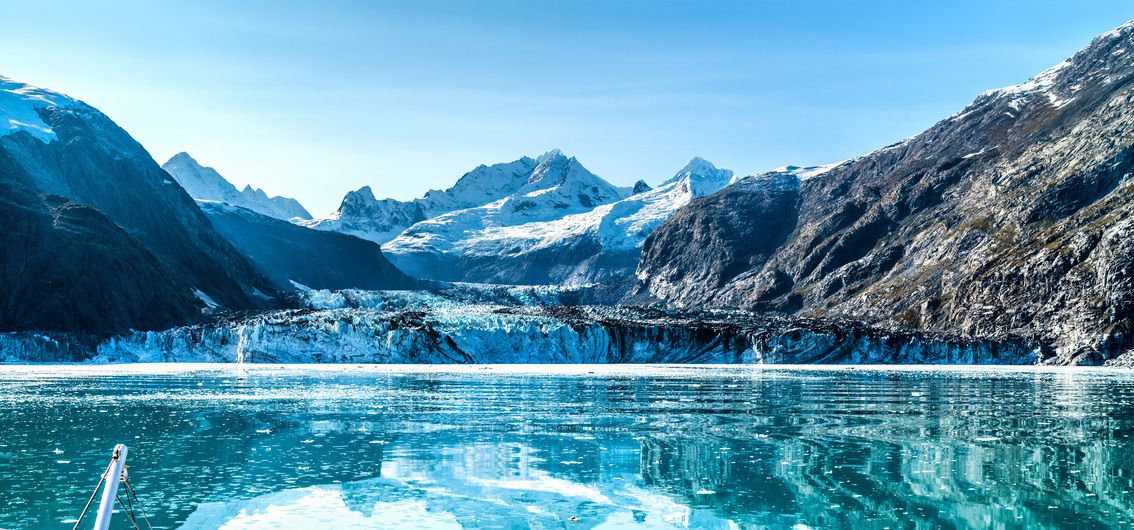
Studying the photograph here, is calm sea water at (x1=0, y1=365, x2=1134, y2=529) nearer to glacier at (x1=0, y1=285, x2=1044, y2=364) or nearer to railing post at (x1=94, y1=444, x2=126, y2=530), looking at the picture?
railing post at (x1=94, y1=444, x2=126, y2=530)

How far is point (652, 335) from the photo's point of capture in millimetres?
111625

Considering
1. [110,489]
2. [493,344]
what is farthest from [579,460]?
[493,344]

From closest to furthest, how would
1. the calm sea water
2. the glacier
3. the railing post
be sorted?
the railing post, the calm sea water, the glacier

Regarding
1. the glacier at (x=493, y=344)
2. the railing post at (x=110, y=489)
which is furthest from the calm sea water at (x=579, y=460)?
the glacier at (x=493, y=344)

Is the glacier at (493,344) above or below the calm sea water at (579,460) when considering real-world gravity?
above

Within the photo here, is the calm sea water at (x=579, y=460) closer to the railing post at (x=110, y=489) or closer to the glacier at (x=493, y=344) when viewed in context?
the railing post at (x=110, y=489)

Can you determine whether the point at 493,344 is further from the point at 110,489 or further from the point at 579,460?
the point at 110,489

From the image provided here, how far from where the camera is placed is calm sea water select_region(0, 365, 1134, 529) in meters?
20.0

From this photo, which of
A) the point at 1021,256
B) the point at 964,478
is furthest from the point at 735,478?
the point at 1021,256

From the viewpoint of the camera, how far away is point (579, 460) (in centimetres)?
2778

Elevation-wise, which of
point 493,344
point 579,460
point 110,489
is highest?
point 493,344

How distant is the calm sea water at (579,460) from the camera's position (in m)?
20.0

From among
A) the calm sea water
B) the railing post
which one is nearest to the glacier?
the calm sea water

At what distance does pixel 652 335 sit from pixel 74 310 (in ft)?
260
